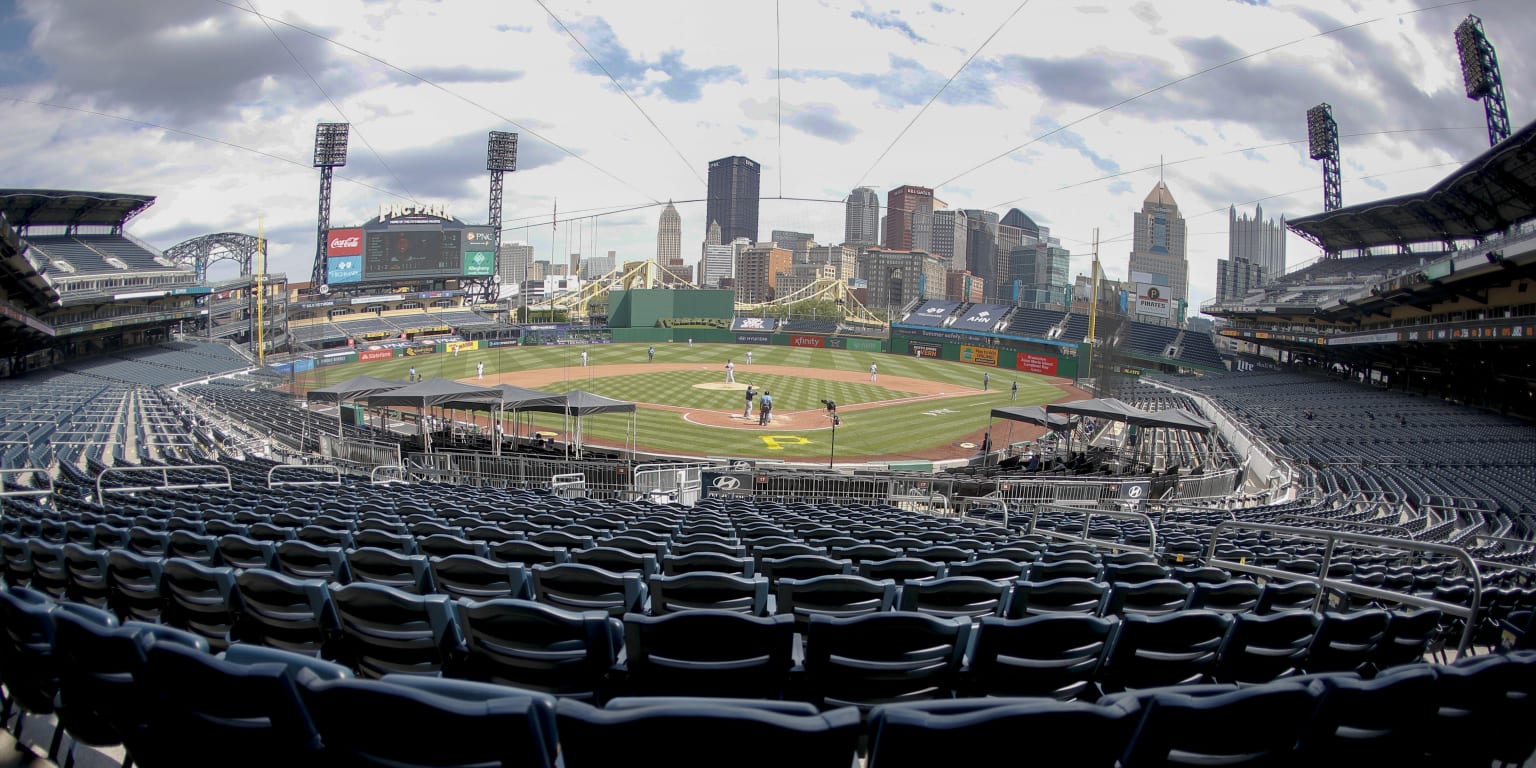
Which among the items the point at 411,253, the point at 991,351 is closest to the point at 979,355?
the point at 991,351

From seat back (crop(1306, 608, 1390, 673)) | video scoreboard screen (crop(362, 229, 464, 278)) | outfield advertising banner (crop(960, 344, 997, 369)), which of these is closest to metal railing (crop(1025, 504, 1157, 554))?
seat back (crop(1306, 608, 1390, 673))

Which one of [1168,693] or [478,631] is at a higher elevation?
[1168,693]

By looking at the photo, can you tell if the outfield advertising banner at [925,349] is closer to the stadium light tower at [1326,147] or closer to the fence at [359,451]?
the stadium light tower at [1326,147]

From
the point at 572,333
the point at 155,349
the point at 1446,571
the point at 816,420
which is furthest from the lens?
the point at 572,333

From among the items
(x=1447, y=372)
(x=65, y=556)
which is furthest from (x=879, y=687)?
(x=1447, y=372)

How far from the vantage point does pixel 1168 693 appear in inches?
90.7

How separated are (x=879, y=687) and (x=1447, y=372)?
47231mm

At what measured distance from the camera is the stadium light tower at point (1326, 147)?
229 feet

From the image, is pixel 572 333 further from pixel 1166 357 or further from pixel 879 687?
pixel 879 687

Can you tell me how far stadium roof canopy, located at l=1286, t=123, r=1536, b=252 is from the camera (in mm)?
30639

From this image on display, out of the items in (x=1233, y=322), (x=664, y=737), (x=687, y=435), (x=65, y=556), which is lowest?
(x=687, y=435)

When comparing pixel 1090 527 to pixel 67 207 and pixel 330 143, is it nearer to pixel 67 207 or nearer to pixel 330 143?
pixel 67 207

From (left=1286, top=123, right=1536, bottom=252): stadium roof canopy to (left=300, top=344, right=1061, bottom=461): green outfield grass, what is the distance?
21943mm

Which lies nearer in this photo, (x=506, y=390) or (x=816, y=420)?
(x=506, y=390)
